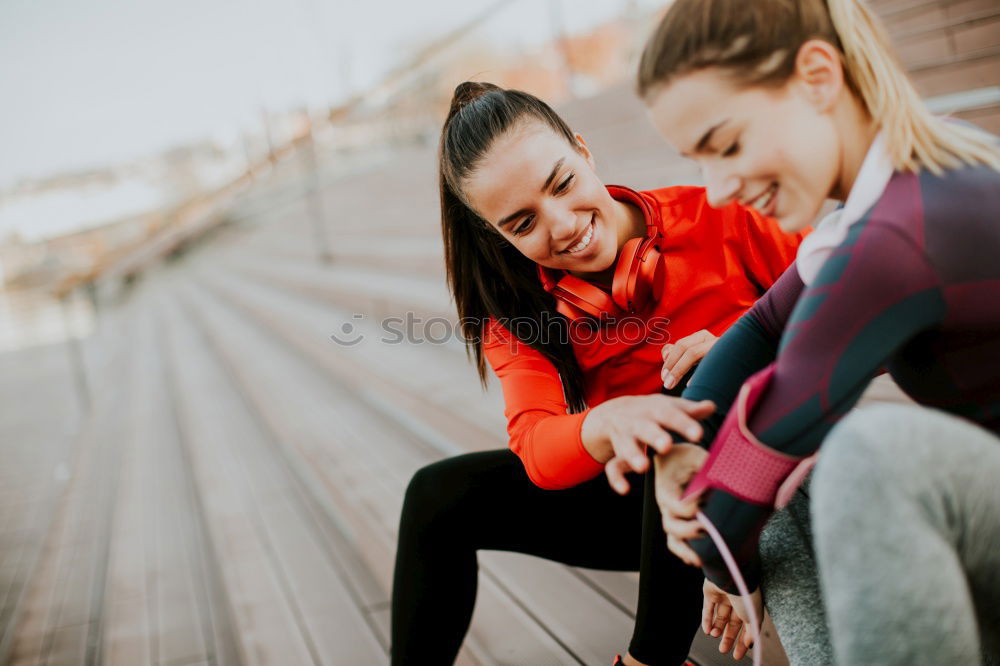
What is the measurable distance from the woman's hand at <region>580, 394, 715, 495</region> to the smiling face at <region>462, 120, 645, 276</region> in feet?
0.93

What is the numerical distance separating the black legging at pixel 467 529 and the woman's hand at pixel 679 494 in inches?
13.9

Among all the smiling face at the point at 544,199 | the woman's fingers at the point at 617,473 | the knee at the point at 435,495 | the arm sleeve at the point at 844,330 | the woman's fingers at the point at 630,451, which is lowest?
the knee at the point at 435,495

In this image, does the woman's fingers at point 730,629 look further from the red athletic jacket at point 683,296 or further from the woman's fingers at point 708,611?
the red athletic jacket at point 683,296

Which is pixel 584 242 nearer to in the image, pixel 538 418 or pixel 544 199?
pixel 544 199

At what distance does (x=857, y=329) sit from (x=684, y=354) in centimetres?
41

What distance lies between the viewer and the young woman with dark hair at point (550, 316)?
3.41ft

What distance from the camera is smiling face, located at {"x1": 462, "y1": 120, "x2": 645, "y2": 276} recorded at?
40.7 inches

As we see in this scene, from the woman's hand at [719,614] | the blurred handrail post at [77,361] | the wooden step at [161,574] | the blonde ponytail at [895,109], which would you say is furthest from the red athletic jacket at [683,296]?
the blurred handrail post at [77,361]

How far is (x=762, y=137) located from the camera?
2.14 ft

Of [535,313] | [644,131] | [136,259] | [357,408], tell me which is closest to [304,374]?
[357,408]

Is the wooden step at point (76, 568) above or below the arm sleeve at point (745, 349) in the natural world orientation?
below

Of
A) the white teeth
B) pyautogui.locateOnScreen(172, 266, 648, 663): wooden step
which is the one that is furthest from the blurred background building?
the white teeth

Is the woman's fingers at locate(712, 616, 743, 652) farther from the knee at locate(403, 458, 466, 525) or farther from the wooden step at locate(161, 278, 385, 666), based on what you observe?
the wooden step at locate(161, 278, 385, 666)

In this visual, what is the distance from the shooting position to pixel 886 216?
0.60 metres
